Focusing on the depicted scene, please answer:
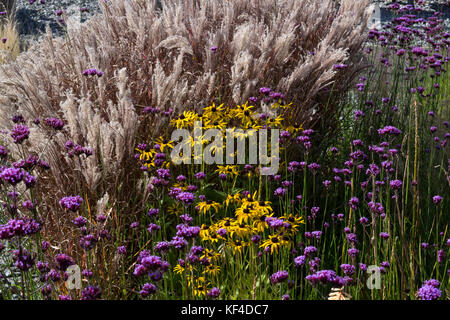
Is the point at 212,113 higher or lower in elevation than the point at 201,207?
higher

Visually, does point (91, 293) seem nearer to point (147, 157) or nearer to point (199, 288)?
point (199, 288)

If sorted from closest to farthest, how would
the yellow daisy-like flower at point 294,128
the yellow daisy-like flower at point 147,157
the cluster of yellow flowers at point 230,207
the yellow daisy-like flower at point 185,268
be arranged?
the yellow daisy-like flower at point 185,268 → the cluster of yellow flowers at point 230,207 → the yellow daisy-like flower at point 147,157 → the yellow daisy-like flower at point 294,128

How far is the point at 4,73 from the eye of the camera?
11.9 feet

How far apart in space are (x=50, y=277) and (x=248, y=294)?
0.95 meters

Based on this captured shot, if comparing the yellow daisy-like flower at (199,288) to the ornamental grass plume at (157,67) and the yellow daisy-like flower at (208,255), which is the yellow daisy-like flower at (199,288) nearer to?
the yellow daisy-like flower at (208,255)

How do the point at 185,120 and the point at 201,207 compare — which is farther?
the point at 185,120

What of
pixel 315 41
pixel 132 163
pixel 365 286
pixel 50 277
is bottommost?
pixel 365 286

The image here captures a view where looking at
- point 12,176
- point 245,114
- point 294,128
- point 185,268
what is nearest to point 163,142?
point 245,114

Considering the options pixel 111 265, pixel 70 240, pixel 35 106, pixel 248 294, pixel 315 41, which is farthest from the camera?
pixel 315 41

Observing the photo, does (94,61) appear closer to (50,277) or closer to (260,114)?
(260,114)

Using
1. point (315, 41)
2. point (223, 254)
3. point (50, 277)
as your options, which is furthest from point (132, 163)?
point (315, 41)

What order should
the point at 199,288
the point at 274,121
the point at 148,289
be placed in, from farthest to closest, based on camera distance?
the point at 274,121 < the point at 199,288 < the point at 148,289

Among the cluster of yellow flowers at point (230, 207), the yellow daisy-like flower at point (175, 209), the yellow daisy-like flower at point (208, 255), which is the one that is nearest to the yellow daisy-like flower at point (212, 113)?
the cluster of yellow flowers at point (230, 207)

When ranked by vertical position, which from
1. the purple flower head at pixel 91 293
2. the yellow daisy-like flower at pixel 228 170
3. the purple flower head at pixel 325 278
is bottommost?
the purple flower head at pixel 91 293
